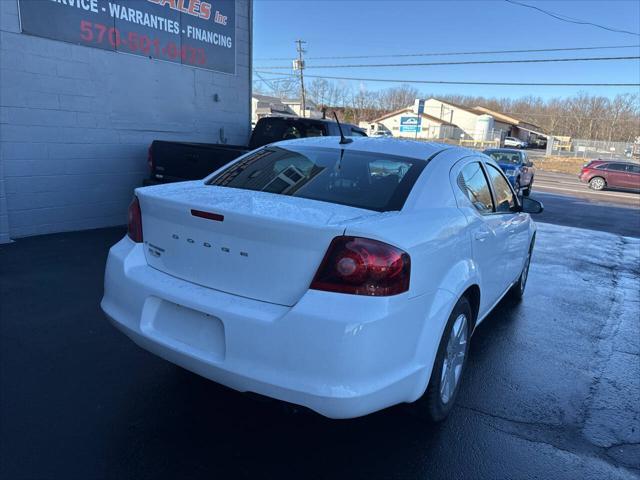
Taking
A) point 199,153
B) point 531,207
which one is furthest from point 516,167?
point 199,153

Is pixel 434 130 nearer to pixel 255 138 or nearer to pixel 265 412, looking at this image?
pixel 255 138

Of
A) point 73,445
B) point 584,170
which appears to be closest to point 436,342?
point 73,445

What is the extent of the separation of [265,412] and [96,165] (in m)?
5.68

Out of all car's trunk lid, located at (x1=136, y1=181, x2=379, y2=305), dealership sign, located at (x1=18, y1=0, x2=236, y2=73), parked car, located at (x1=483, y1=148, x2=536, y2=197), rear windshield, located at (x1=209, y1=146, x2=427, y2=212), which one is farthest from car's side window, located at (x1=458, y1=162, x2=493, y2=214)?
parked car, located at (x1=483, y1=148, x2=536, y2=197)

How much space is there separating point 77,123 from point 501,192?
587 centimetres

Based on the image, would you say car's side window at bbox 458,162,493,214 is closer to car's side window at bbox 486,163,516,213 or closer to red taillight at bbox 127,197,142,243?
car's side window at bbox 486,163,516,213

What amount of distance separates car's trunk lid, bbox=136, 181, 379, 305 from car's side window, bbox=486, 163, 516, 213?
192cm

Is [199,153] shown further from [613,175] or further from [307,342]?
[613,175]

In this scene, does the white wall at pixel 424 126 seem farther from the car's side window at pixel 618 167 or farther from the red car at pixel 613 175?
the car's side window at pixel 618 167

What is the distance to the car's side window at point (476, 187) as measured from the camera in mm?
3324

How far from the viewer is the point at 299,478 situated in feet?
7.77

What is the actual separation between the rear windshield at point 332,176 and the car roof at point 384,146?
8 centimetres

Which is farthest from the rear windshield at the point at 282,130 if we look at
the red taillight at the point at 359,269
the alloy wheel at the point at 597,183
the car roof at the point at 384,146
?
the alloy wheel at the point at 597,183

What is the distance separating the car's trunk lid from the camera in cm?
218
